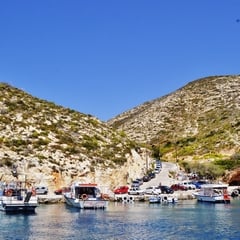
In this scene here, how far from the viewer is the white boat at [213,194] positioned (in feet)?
318

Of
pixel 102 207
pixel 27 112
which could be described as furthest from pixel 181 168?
pixel 102 207

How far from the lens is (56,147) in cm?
10975

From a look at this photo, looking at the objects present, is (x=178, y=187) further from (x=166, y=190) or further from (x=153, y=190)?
(x=153, y=190)

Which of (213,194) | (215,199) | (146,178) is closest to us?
(215,199)

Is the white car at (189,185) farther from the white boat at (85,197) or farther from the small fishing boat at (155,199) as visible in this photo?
the white boat at (85,197)

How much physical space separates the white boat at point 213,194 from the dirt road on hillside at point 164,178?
48.7 ft

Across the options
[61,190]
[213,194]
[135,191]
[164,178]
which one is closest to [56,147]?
[61,190]

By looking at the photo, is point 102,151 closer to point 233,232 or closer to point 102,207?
point 102,207

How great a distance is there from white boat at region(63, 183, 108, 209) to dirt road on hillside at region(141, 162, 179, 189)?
28318 mm

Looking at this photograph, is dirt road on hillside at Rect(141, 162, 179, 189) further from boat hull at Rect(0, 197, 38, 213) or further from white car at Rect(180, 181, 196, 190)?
boat hull at Rect(0, 197, 38, 213)

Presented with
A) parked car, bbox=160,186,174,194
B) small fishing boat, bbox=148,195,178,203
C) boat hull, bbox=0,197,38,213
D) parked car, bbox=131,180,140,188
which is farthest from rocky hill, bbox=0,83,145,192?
boat hull, bbox=0,197,38,213

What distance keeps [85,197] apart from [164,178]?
4385 cm

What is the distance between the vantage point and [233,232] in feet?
178

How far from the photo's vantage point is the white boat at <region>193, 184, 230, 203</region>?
9706 cm
